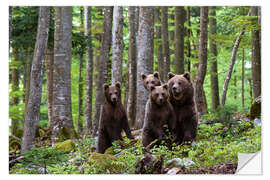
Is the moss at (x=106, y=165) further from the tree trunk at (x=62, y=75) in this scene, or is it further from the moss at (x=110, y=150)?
the tree trunk at (x=62, y=75)

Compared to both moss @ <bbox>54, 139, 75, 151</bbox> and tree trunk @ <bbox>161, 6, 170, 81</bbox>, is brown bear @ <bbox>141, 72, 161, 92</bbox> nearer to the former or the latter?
moss @ <bbox>54, 139, 75, 151</bbox>

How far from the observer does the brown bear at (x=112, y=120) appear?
6.27 meters

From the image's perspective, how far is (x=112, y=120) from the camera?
6.50 meters

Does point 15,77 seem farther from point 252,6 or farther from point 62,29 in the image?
point 252,6

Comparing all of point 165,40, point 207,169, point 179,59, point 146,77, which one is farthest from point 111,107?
point 165,40

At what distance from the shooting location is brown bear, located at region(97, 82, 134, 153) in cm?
627

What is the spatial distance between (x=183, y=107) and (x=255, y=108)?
1.46 meters

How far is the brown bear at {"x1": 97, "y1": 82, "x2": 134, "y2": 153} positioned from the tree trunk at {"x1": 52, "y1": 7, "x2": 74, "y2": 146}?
5.31 ft

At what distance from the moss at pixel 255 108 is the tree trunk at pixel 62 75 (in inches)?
170

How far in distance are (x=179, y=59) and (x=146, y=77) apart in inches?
101

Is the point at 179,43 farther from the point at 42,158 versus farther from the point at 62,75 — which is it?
the point at 42,158

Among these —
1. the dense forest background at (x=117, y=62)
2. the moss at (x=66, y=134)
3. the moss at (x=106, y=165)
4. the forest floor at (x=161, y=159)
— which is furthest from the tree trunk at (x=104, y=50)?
the moss at (x=106, y=165)

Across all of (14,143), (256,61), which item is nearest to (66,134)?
(14,143)
